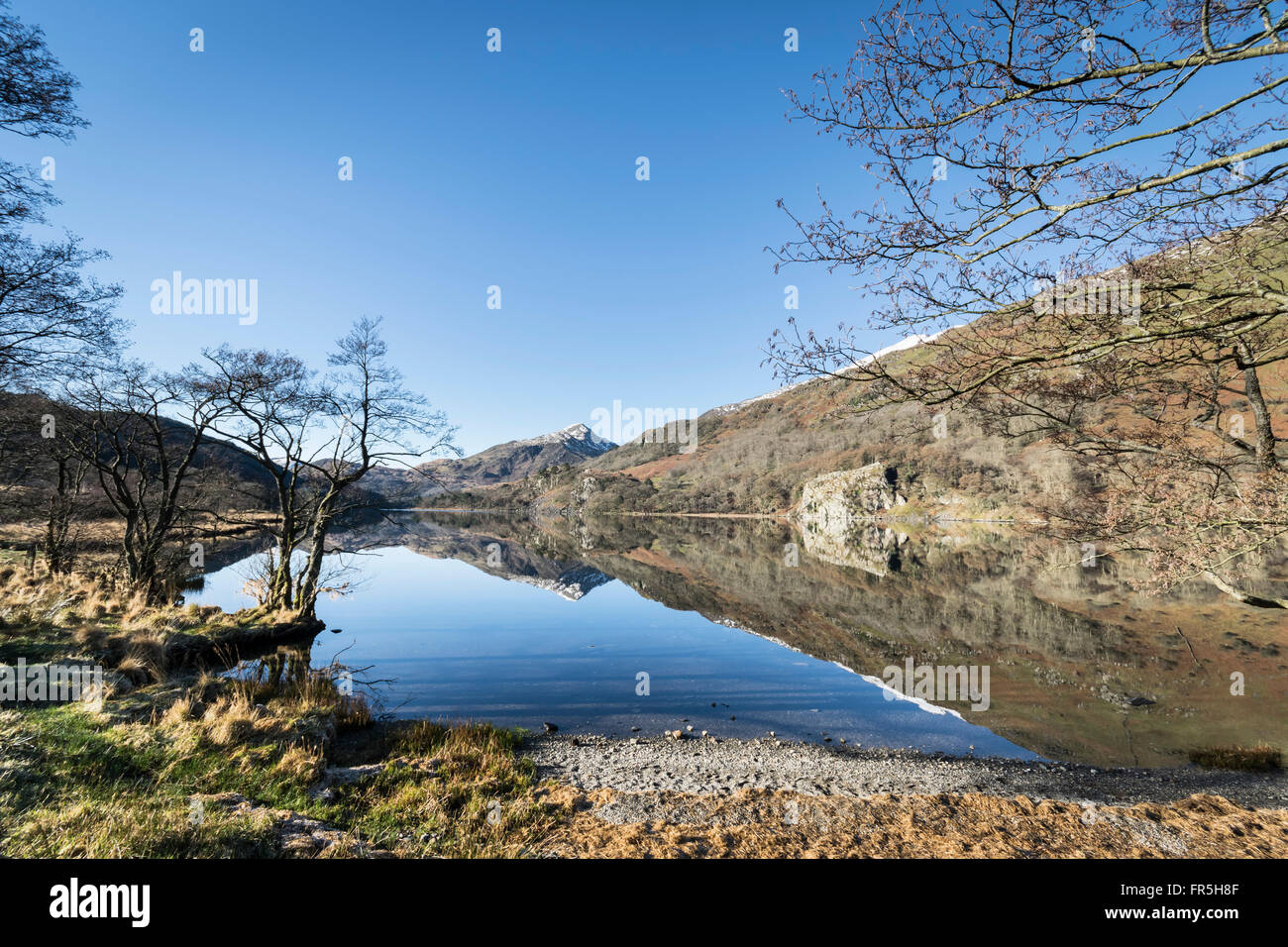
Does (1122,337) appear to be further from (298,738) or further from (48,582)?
(48,582)

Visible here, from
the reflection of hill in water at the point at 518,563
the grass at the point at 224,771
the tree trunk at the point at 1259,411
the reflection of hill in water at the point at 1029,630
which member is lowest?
the reflection of hill in water at the point at 518,563

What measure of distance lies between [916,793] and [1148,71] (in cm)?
838

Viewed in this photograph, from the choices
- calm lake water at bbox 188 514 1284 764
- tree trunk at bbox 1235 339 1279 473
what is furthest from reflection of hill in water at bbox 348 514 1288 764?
tree trunk at bbox 1235 339 1279 473

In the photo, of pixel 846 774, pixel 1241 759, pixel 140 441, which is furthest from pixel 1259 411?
pixel 140 441

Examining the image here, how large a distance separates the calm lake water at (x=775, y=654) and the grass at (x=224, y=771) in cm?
294

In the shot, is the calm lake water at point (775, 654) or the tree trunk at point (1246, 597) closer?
the tree trunk at point (1246, 597)

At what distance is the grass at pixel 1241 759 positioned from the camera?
8750mm

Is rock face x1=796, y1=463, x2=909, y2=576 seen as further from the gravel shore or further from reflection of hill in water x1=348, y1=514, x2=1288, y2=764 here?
the gravel shore

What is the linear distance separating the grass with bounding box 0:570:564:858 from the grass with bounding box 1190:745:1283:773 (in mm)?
11956

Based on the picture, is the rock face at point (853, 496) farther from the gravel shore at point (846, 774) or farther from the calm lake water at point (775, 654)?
the gravel shore at point (846, 774)

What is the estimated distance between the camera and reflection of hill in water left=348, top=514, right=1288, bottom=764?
1121 cm

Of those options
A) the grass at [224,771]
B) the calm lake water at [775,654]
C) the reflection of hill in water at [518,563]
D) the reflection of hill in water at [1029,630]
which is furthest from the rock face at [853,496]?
the grass at [224,771]

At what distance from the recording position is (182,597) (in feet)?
71.9
